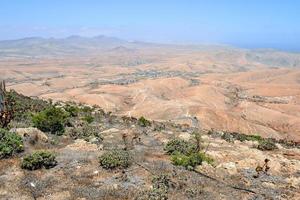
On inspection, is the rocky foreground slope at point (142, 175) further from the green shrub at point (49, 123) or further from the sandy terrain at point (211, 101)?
the sandy terrain at point (211, 101)

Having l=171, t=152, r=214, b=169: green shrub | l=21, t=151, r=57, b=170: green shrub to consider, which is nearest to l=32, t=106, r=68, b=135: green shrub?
l=21, t=151, r=57, b=170: green shrub

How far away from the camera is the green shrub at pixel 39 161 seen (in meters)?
16.2

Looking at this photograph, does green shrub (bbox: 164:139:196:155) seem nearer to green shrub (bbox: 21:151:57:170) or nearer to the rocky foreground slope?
the rocky foreground slope

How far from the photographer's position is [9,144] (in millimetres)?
17828

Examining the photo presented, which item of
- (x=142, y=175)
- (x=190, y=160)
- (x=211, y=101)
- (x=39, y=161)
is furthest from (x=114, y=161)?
(x=211, y=101)

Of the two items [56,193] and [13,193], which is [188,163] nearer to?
[56,193]

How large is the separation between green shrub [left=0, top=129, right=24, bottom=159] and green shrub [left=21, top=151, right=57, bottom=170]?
1339mm

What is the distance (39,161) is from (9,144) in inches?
87.4

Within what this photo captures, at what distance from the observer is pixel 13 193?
46.2 feet

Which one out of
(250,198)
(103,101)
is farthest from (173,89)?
(250,198)

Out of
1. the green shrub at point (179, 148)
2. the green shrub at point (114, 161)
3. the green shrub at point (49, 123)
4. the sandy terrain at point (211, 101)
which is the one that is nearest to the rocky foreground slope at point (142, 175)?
the green shrub at point (114, 161)

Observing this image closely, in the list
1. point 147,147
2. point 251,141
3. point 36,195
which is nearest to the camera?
point 36,195

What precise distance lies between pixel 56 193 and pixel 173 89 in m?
89.8

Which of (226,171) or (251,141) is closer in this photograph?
(226,171)
